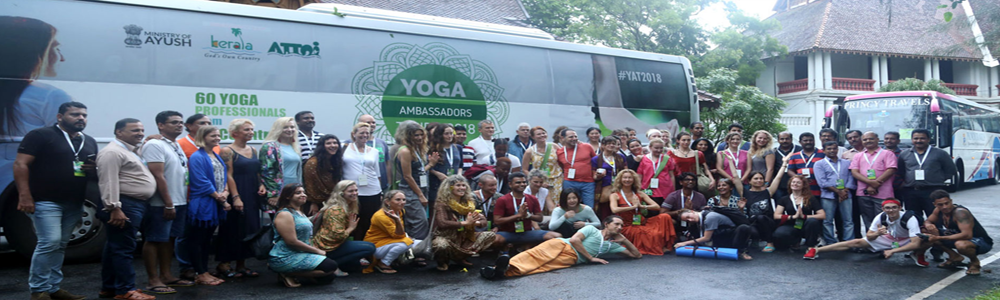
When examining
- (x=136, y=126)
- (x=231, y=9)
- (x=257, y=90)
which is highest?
(x=231, y=9)

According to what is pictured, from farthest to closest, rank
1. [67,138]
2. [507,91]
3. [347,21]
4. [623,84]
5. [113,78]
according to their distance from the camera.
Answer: [623,84]
[507,91]
[347,21]
[113,78]
[67,138]

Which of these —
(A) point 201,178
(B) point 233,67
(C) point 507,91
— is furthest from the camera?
(C) point 507,91

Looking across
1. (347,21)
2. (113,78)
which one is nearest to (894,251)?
(347,21)

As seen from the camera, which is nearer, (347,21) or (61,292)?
(61,292)

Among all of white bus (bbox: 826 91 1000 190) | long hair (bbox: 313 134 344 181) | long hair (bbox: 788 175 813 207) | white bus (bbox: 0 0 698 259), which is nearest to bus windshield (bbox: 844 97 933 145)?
white bus (bbox: 826 91 1000 190)

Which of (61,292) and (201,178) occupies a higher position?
(201,178)

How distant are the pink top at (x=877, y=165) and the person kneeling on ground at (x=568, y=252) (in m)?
3.03

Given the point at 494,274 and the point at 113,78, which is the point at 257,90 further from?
the point at 494,274

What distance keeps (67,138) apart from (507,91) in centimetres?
575

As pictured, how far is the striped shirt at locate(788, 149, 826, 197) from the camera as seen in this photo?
29.2ft

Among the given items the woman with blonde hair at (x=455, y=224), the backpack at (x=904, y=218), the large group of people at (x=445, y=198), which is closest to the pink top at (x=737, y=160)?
the large group of people at (x=445, y=198)

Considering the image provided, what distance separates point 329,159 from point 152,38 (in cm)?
230

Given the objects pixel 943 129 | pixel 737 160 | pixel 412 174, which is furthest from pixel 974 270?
pixel 943 129

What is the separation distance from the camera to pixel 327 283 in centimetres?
625
